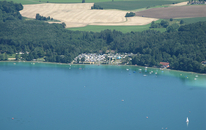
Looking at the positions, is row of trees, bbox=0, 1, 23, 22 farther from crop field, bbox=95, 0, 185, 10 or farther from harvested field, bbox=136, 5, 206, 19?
harvested field, bbox=136, 5, 206, 19

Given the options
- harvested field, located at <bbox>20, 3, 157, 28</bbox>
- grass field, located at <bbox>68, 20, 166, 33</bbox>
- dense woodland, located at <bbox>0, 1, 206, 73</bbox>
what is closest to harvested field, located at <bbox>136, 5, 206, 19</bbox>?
harvested field, located at <bbox>20, 3, 157, 28</bbox>

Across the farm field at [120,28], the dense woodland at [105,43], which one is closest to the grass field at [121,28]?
the farm field at [120,28]

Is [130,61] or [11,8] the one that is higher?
[11,8]

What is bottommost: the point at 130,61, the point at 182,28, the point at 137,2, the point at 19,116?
the point at 19,116

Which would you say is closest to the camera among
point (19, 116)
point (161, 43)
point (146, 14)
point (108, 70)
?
point (19, 116)

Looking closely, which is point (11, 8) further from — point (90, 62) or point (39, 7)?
point (90, 62)

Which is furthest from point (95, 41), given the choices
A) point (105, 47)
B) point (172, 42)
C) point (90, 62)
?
point (172, 42)

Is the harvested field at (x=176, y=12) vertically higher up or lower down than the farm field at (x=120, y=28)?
higher up

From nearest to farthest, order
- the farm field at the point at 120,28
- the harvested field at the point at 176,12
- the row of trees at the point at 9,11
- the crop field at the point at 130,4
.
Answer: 1. the farm field at the point at 120,28
2. the harvested field at the point at 176,12
3. the row of trees at the point at 9,11
4. the crop field at the point at 130,4

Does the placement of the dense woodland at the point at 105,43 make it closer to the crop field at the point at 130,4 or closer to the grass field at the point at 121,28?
the grass field at the point at 121,28
